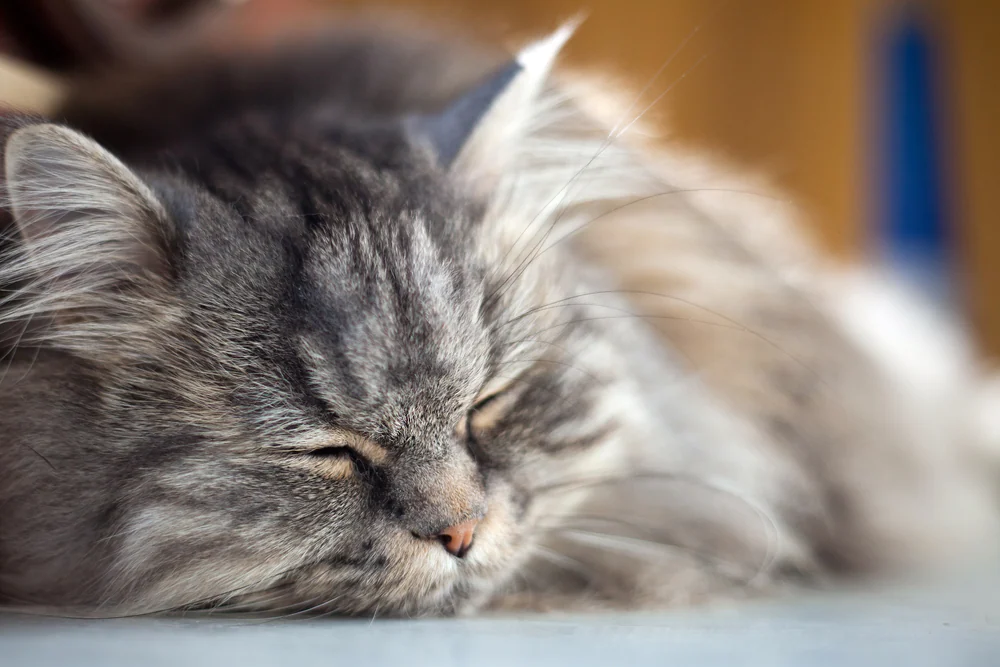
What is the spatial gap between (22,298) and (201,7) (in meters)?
0.85

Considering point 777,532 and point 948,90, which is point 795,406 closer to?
point 777,532

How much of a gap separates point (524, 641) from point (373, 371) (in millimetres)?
283

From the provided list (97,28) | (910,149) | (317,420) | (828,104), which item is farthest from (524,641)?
(910,149)

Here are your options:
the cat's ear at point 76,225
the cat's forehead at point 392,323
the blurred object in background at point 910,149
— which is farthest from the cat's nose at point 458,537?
the blurred object in background at point 910,149

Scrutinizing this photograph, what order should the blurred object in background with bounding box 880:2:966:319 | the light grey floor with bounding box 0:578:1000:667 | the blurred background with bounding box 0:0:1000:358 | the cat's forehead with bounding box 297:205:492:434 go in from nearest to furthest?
the light grey floor with bounding box 0:578:1000:667 → the cat's forehead with bounding box 297:205:492:434 → the blurred background with bounding box 0:0:1000:358 → the blurred object in background with bounding box 880:2:966:319

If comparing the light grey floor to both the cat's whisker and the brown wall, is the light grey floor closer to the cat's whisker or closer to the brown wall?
the cat's whisker

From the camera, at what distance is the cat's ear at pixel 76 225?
0.77 metres

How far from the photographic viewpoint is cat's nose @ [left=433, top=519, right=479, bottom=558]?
82 cm

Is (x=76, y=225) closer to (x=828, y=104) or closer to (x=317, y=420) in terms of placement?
(x=317, y=420)

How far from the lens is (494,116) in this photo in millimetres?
970

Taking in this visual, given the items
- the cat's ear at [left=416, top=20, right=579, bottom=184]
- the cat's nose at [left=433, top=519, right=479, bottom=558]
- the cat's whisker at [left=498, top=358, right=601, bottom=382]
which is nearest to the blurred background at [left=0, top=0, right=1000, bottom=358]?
the cat's ear at [left=416, top=20, right=579, bottom=184]

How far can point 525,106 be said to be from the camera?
99 centimetres

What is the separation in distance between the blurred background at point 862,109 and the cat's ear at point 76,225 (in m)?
2.05

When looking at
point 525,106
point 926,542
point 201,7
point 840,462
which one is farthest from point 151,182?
point 926,542
